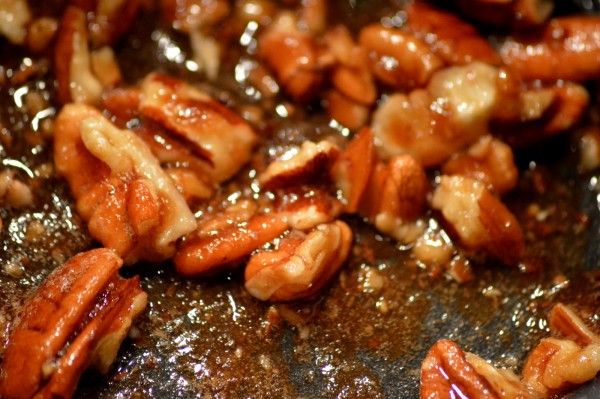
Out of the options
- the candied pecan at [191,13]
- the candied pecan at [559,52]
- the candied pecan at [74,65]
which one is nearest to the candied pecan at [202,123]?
the candied pecan at [74,65]

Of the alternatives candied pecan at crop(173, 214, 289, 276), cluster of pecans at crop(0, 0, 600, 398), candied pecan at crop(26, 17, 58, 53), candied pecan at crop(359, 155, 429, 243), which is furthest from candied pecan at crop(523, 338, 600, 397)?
candied pecan at crop(26, 17, 58, 53)

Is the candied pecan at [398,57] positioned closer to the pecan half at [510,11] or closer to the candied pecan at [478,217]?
the pecan half at [510,11]

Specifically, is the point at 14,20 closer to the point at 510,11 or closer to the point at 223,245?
the point at 223,245

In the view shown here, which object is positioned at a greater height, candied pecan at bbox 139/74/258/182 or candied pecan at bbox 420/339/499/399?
candied pecan at bbox 139/74/258/182

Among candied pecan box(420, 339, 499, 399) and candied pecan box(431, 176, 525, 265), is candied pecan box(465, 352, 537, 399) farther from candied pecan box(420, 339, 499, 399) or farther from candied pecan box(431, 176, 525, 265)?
candied pecan box(431, 176, 525, 265)

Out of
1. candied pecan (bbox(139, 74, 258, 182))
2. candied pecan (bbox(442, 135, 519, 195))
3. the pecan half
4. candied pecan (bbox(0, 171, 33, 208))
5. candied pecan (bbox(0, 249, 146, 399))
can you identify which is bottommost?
candied pecan (bbox(0, 249, 146, 399))
